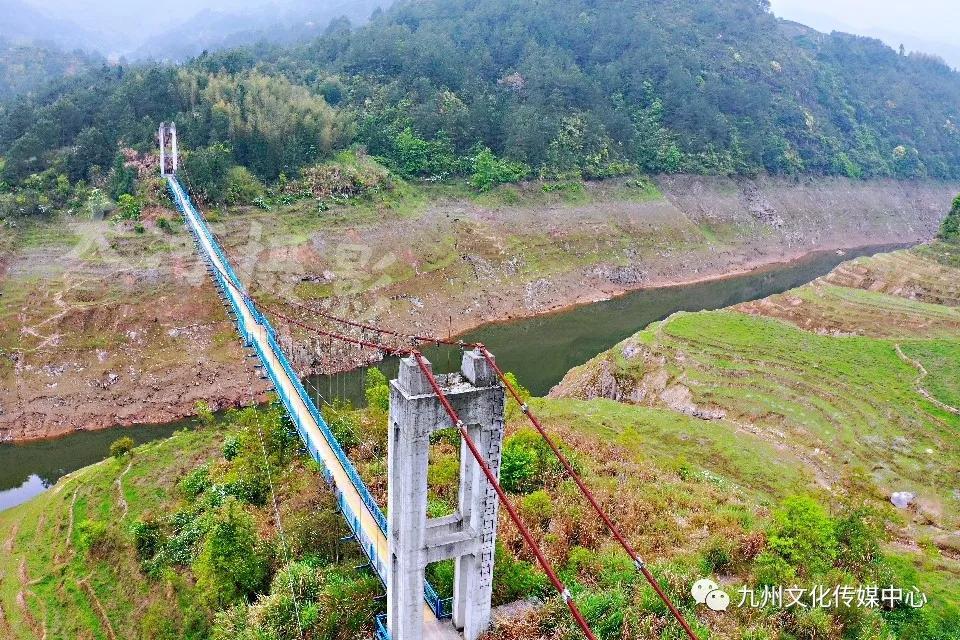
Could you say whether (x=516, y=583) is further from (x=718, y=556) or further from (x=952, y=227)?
(x=952, y=227)

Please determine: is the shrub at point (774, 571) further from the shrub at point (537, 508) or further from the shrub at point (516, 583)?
the shrub at point (537, 508)

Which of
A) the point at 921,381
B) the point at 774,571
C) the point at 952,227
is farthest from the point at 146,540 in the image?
the point at 952,227

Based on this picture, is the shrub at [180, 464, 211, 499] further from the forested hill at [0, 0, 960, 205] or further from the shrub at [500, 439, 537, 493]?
the forested hill at [0, 0, 960, 205]

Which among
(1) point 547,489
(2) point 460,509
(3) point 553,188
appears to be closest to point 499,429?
(2) point 460,509

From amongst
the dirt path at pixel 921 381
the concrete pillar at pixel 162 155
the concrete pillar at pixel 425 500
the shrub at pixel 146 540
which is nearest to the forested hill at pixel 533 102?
the concrete pillar at pixel 162 155

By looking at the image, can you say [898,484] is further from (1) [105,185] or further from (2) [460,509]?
(1) [105,185]

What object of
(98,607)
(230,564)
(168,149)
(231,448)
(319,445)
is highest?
(168,149)
